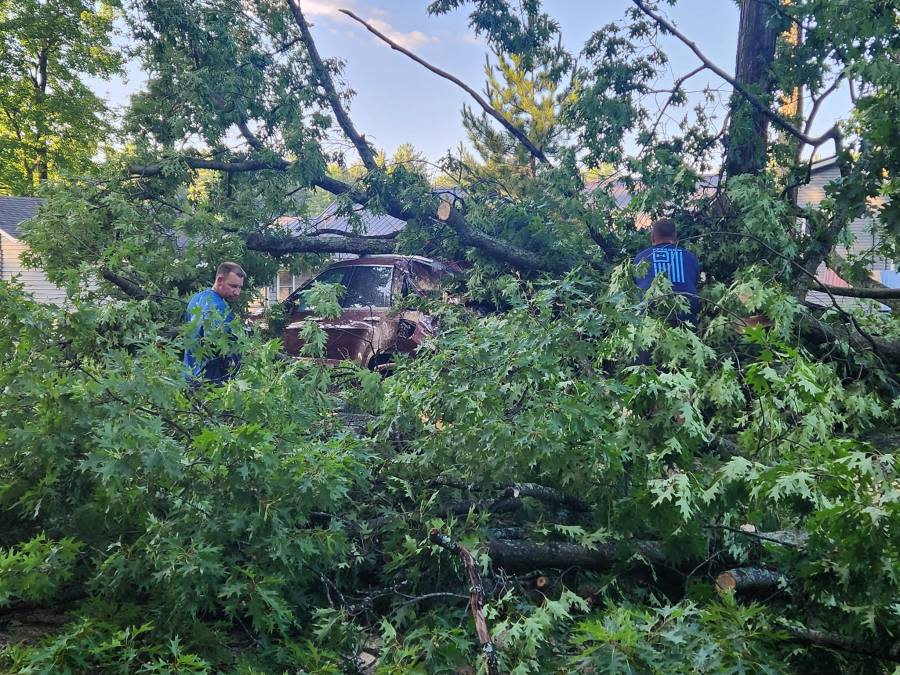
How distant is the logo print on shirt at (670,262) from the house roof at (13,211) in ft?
87.6

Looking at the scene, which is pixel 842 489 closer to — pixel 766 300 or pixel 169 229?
pixel 766 300

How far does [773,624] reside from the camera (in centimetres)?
270

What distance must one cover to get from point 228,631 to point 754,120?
7.20m

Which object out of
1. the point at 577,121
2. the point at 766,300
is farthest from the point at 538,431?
the point at 577,121

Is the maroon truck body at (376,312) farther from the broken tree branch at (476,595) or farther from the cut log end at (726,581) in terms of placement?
the cut log end at (726,581)

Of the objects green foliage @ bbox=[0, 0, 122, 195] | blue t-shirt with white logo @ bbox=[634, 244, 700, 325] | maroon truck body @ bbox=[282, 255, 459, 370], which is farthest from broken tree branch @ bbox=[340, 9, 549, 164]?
green foliage @ bbox=[0, 0, 122, 195]

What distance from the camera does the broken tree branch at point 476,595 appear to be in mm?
2324

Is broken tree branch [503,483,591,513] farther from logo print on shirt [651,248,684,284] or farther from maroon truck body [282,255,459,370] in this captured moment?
maroon truck body [282,255,459,370]

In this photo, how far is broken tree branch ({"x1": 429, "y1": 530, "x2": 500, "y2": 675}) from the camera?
7.63 ft

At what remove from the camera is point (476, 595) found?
261 cm

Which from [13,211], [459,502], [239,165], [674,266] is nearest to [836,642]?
[459,502]

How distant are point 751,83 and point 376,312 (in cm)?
473

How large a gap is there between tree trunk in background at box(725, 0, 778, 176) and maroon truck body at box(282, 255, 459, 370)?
10.7 feet

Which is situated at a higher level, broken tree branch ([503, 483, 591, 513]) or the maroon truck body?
the maroon truck body
